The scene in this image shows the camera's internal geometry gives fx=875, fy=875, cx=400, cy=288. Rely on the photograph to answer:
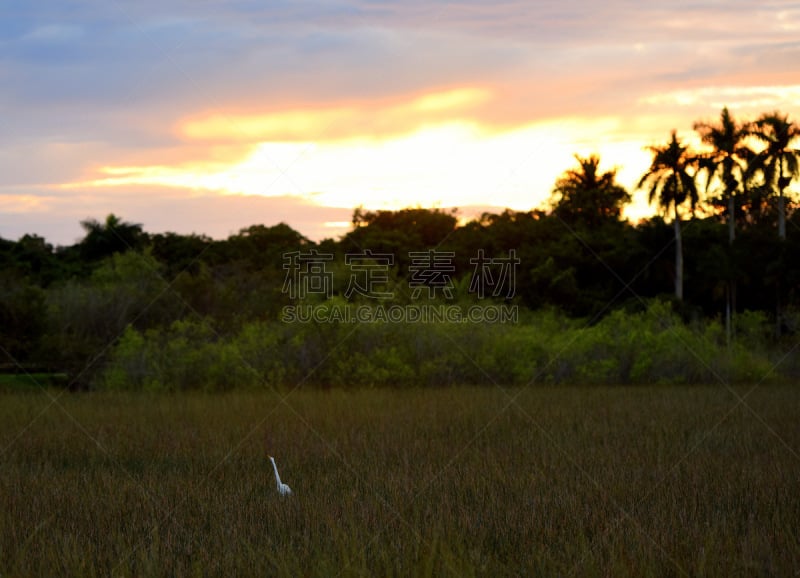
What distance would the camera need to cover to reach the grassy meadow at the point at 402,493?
5.29 m

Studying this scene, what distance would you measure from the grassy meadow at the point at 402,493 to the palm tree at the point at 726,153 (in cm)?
2837

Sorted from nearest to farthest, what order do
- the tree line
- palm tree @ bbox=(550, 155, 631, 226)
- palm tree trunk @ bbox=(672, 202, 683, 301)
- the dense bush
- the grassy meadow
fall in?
the grassy meadow → the dense bush → the tree line → palm tree trunk @ bbox=(672, 202, 683, 301) → palm tree @ bbox=(550, 155, 631, 226)

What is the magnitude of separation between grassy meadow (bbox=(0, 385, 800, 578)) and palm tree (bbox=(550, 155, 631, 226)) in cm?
3094

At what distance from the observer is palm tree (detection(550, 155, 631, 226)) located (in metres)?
44.0

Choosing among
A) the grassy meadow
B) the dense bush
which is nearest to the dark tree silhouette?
the dense bush

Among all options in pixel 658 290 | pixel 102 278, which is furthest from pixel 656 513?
pixel 658 290

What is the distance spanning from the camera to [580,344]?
21000 millimetres

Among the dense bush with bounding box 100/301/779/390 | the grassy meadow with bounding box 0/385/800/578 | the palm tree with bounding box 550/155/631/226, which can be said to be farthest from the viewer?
the palm tree with bounding box 550/155/631/226

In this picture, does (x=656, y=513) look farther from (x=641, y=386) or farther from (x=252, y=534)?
(x=641, y=386)

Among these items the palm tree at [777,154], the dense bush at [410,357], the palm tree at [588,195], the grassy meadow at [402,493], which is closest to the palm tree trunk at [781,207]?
the palm tree at [777,154]

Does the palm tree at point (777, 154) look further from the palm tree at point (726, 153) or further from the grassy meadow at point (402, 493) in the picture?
the grassy meadow at point (402, 493)

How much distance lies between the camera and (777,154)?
Answer: 38156mm

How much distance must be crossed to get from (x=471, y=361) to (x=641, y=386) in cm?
385

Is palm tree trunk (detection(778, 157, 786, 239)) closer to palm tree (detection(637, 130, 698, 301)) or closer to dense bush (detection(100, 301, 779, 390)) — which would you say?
palm tree (detection(637, 130, 698, 301))
